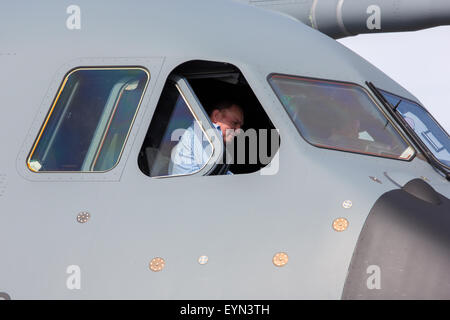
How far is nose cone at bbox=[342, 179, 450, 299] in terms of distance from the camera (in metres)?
4.12

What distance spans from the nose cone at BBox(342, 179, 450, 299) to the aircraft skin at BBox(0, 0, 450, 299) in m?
0.03

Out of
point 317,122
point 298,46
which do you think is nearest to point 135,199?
point 317,122

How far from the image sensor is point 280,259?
438 centimetres

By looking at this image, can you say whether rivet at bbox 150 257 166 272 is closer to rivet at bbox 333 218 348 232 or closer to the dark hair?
rivet at bbox 333 218 348 232

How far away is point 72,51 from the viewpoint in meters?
5.57

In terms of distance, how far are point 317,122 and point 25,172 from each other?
2.39m

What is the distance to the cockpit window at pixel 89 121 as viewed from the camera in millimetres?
5223

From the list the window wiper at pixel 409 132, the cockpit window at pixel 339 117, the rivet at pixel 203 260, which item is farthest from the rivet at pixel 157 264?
the window wiper at pixel 409 132

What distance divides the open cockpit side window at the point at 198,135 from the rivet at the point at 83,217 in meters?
0.56

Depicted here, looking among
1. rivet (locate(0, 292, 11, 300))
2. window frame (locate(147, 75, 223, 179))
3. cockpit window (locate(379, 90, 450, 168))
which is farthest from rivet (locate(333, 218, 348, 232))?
rivet (locate(0, 292, 11, 300))

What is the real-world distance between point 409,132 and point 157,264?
238 cm

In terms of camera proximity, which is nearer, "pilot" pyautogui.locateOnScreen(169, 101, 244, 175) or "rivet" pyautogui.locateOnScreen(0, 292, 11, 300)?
"rivet" pyautogui.locateOnScreen(0, 292, 11, 300)

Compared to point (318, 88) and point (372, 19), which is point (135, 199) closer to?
point (318, 88)

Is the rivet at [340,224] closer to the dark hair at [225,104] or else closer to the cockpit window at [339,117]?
the cockpit window at [339,117]
